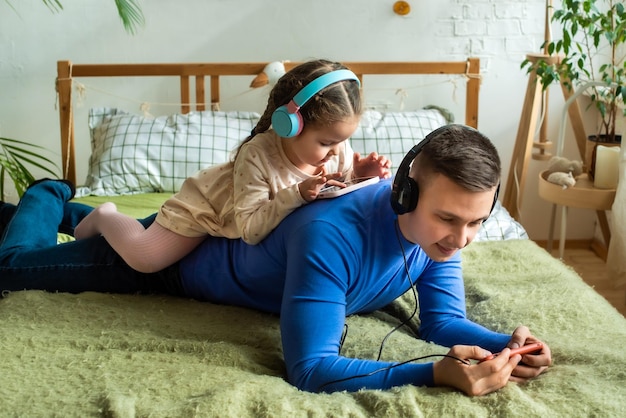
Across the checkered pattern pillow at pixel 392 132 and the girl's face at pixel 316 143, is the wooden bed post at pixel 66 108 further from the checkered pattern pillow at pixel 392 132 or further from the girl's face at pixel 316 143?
the girl's face at pixel 316 143

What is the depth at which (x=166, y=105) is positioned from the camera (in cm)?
339

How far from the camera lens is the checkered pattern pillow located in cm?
290

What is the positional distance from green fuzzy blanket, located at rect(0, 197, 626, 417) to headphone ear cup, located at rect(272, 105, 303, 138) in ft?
1.31

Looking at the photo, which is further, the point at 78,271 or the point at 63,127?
the point at 63,127

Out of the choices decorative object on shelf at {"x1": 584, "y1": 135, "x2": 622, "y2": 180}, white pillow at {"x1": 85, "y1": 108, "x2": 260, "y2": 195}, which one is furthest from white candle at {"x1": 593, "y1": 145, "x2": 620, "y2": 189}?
white pillow at {"x1": 85, "y1": 108, "x2": 260, "y2": 195}

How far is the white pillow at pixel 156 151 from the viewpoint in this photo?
287cm

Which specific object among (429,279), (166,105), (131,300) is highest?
(166,105)

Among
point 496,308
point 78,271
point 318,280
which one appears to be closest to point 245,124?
point 78,271

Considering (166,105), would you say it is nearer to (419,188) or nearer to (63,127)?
(63,127)

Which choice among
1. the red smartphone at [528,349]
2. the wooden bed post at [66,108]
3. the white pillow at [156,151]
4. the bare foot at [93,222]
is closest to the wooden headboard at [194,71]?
the wooden bed post at [66,108]

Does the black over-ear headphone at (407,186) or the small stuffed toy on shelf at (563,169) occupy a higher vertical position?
the black over-ear headphone at (407,186)

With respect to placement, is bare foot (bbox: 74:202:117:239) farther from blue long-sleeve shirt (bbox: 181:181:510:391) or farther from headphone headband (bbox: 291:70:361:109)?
headphone headband (bbox: 291:70:361:109)

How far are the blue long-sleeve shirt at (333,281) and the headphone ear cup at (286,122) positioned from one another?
17cm

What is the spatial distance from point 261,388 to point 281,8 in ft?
7.90
